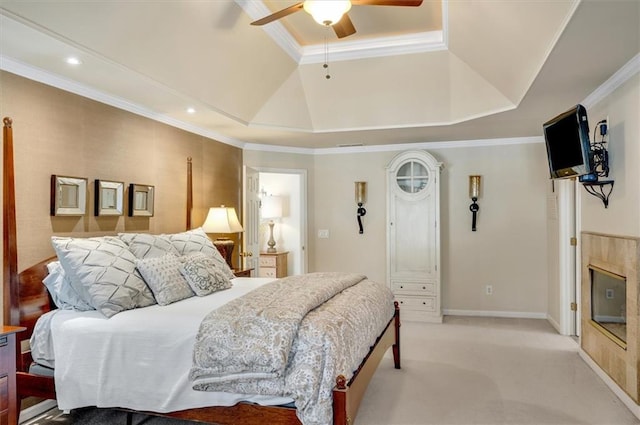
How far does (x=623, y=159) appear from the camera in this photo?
3139 millimetres

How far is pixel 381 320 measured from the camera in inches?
125

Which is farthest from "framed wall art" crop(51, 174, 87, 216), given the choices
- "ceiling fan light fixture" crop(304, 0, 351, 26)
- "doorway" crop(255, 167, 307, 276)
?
"doorway" crop(255, 167, 307, 276)

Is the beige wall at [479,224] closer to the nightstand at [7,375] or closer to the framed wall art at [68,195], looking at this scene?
the framed wall art at [68,195]

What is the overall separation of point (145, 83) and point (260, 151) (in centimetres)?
266

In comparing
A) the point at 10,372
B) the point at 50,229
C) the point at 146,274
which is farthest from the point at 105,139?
the point at 10,372

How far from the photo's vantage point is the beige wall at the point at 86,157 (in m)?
2.81

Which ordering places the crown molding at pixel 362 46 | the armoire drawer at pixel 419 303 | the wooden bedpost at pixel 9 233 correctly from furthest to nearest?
1. the armoire drawer at pixel 419 303
2. the crown molding at pixel 362 46
3. the wooden bedpost at pixel 9 233

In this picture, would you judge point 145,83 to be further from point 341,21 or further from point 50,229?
point 341,21

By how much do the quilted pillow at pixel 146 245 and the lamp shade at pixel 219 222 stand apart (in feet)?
3.40

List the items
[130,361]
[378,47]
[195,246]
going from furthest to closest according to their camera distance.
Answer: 1. [378,47]
2. [195,246]
3. [130,361]

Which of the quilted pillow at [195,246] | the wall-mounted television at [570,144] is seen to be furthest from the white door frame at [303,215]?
the wall-mounted television at [570,144]

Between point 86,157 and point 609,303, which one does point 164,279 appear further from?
point 609,303

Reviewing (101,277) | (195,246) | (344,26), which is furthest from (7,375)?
(344,26)

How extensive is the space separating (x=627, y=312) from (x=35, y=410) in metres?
4.18
